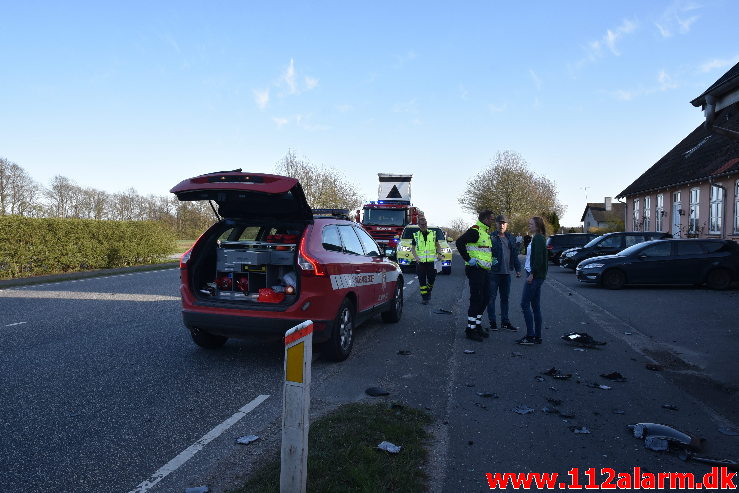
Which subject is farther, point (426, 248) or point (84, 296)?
point (84, 296)

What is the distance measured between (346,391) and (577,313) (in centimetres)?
701

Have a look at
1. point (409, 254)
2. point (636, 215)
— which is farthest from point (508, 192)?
point (409, 254)

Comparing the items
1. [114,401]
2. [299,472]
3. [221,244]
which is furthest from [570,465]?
[221,244]

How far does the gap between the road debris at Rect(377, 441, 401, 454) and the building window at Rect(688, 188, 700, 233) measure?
2605 centimetres

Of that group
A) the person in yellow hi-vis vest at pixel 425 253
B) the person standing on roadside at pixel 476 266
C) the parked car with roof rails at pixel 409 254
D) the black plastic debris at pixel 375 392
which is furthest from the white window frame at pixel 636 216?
the black plastic debris at pixel 375 392

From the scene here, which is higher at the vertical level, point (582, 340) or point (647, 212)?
point (647, 212)

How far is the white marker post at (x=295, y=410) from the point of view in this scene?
2873 mm

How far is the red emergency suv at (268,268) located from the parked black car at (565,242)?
71.8ft

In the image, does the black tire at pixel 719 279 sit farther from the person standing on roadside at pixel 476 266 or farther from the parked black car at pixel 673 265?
the person standing on roadside at pixel 476 266

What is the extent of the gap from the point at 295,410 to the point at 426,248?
28.7ft

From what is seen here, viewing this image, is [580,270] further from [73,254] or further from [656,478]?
[73,254]

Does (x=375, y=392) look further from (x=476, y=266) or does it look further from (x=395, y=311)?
(x=395, y=311)

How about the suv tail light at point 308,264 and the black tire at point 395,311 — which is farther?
the black tire at point 395,311

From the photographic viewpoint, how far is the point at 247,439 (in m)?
3.96
